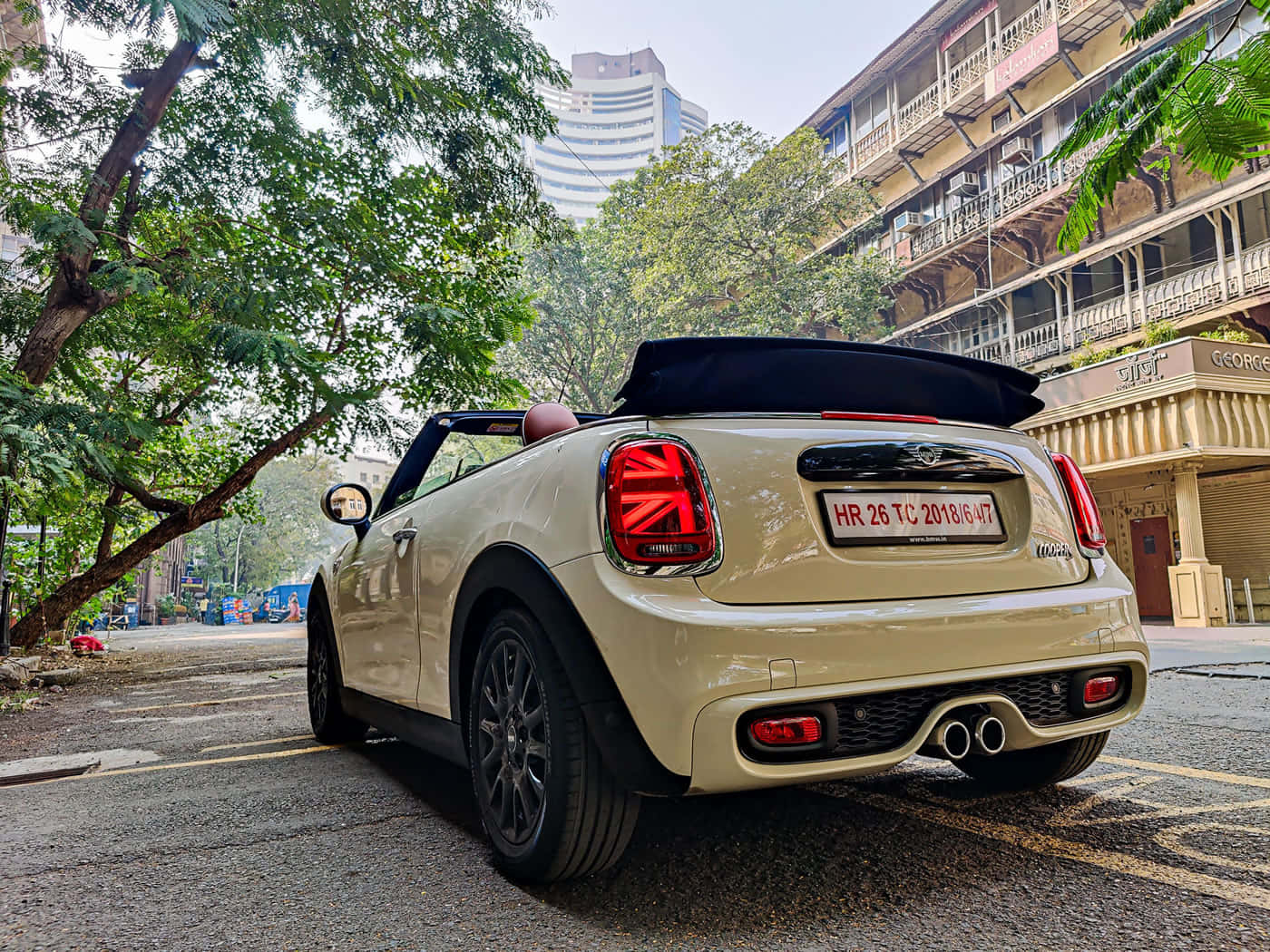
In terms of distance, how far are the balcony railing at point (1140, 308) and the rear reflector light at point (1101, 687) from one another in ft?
63.6

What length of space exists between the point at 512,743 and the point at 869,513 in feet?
3.75

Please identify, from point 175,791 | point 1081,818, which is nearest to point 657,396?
point 1081,818

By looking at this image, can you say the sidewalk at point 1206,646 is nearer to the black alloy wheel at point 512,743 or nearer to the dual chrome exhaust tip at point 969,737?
the dual chrome exhaust tip at point 969,737

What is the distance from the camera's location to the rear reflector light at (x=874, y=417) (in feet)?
7.77

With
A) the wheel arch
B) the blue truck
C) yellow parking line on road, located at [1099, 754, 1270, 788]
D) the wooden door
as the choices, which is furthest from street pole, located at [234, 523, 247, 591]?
yellow parking line on road, located at [1099, 754, 1270, 788]

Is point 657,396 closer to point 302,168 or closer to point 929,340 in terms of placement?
point 302,168

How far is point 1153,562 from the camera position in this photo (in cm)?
1917

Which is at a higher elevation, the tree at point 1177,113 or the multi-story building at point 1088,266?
the multi-story building at point 1088,266

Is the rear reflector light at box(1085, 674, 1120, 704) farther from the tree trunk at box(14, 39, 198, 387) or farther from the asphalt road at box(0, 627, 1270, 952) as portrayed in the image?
the tree trunk at box(14, 39, 198, 387)

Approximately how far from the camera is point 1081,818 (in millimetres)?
2658

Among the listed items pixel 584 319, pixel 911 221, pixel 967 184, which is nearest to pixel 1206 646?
pixel 967 184

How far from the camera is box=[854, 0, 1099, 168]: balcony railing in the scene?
2400 centimetres

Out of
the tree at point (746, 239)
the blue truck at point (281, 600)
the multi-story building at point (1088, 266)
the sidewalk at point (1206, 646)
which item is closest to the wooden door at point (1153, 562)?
the multi-story building at point (1088, 266)

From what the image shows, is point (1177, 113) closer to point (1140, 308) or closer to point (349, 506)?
point (349, 506)
